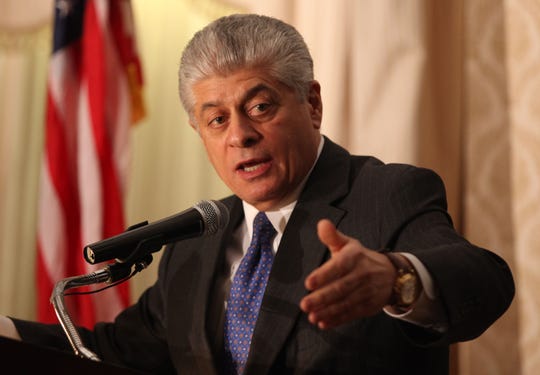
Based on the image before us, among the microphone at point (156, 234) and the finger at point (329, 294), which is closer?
the finger at point (329, 294)

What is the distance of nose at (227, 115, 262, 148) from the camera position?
6.11 ft

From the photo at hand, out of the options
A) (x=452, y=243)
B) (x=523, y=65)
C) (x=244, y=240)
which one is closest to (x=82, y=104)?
(x=244, y=240)

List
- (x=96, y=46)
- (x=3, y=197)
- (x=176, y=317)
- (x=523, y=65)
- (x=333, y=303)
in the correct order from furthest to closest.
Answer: (x=3, y=197) < (x=96, y=46) < (x=523, y=65) < (x=176, y=317) < (x=333, y=303)

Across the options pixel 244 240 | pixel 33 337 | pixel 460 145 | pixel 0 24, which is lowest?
pixel 33 337

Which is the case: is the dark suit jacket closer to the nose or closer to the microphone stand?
the nose

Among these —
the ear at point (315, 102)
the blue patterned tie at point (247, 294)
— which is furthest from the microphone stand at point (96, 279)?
the ear at point (315, 102)

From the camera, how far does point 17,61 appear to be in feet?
11.8

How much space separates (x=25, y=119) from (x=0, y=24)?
45cm

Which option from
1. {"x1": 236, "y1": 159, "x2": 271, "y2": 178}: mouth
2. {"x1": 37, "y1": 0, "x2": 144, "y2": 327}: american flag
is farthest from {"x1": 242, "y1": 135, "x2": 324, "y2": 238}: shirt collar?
{"x1": 37, "y1": 0, "x2": 144, "y2": 327}: american flag

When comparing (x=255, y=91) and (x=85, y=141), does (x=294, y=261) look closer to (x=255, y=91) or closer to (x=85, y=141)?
(x=255, y=91)

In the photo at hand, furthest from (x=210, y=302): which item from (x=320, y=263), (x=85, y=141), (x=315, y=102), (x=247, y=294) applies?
(x=85, y=141)

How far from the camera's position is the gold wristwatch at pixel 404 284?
1330 mm

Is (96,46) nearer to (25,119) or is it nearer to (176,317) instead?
(25,119)

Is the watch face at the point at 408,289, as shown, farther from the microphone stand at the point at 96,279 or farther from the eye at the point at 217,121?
the eye at the point at 217,121
